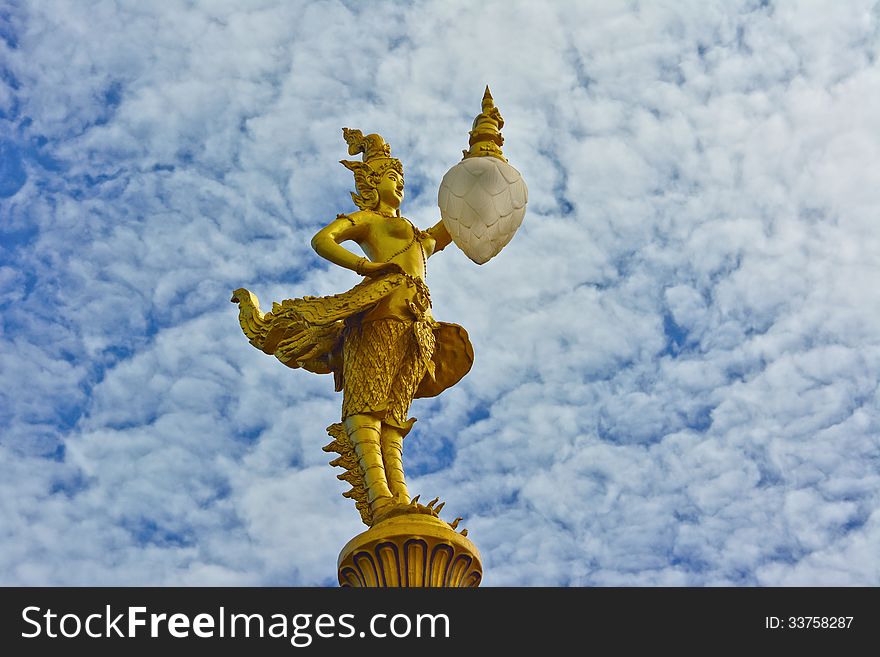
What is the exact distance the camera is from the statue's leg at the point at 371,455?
1100 centimetres

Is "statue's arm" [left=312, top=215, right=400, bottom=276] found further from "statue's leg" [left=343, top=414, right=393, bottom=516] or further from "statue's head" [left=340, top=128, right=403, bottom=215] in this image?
"statue's leg" [left=343, top=414, right=393, bottom=516]

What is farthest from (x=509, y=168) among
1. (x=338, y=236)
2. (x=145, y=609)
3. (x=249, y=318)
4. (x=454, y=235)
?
(x=145, y=609)

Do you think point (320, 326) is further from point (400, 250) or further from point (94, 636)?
point (94, 636)

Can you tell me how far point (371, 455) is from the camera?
11312mm

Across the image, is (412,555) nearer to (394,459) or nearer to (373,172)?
(394,459)

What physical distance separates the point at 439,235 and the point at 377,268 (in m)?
0.86

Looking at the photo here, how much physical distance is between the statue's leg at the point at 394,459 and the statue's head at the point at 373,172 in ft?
6.89

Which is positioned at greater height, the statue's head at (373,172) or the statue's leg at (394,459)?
the statue's head at (373,172)

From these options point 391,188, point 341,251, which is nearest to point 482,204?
point 341,251

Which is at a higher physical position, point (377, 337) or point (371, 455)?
point (377, 337)

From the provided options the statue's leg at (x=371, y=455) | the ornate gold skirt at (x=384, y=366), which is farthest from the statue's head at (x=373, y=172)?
the statue's leg at (x=371, y=455)

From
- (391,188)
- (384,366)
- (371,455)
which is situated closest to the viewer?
(371,455)

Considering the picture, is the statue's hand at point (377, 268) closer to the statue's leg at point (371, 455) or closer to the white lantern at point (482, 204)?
the white lantern at point (482, 204)

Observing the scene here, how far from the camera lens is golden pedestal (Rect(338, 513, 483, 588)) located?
1027 cm
